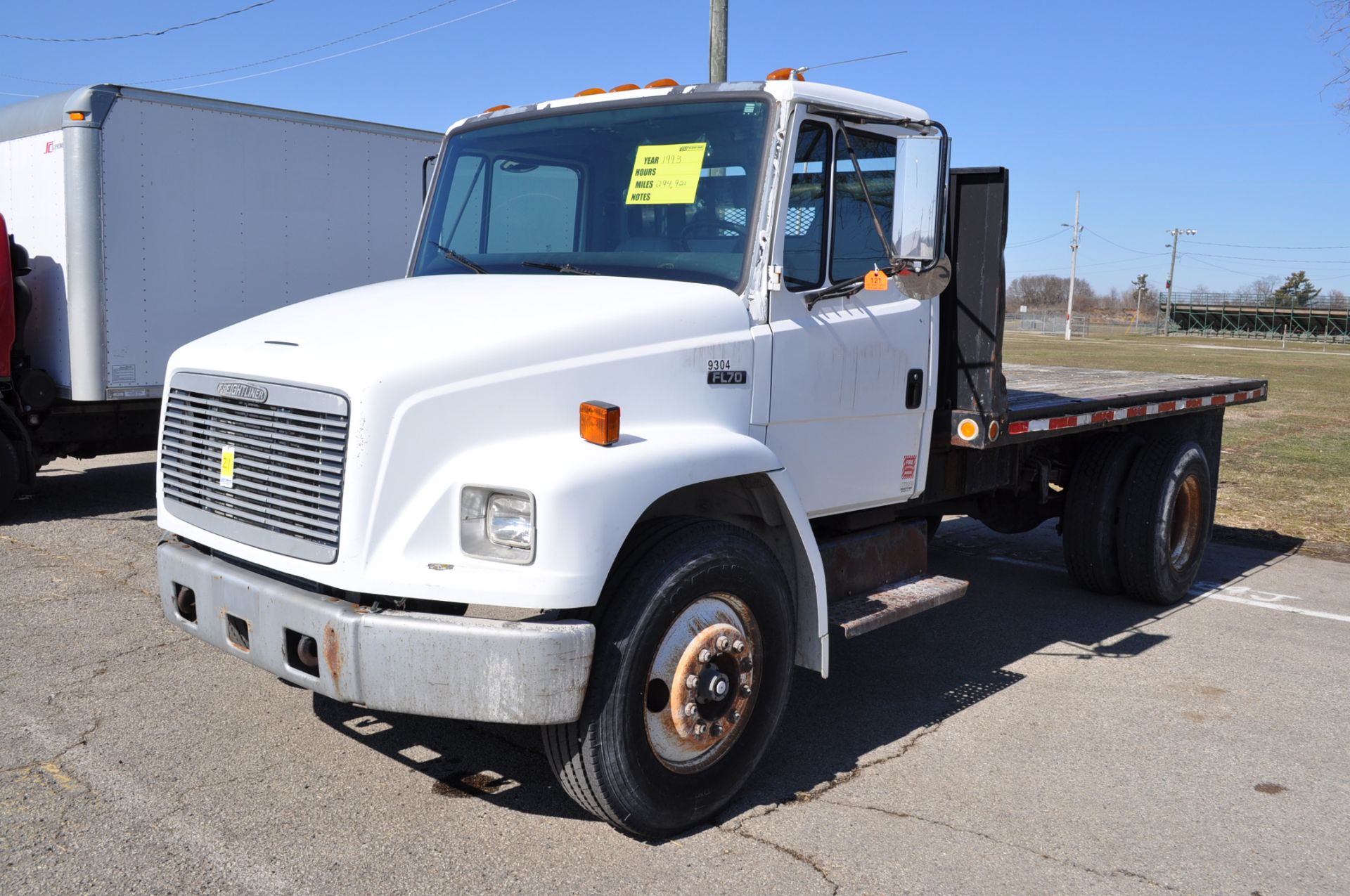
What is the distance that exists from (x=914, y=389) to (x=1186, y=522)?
3.46 metres

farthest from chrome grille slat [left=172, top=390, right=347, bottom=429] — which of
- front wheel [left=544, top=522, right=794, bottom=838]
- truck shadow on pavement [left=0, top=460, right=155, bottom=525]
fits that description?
truck shadow on pavement [left=0, top=460, right=155, bottom=525]

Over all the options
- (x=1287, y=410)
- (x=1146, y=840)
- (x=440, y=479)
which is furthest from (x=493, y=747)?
(x=1287, y=410)

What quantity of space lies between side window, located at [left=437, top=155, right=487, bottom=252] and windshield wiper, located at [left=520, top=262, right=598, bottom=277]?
425 millimetres

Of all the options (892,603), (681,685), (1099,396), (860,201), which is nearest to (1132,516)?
(1099,396)

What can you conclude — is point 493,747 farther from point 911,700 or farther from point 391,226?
point 391,226

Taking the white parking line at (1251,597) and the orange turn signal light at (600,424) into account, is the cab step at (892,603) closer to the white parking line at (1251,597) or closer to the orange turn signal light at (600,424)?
the orange turn signal light at (600,424)

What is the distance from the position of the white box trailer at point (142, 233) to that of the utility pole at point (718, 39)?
13.4 ft

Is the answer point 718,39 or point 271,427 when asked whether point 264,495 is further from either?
point 718,39

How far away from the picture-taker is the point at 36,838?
145 inches

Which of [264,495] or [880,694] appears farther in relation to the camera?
[880,694]

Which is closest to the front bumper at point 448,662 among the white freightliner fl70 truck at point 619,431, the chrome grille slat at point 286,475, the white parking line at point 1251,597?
the white freightliner fl70 truck at point 619,431

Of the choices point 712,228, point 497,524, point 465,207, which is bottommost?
point 497,524

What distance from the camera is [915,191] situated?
4176mm

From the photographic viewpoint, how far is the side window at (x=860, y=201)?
14.8 ft
